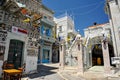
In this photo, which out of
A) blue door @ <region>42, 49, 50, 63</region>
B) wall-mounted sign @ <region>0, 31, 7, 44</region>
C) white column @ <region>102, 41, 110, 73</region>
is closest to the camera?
wall-mounted sign @ <region>0, 31, 7, 44</region>

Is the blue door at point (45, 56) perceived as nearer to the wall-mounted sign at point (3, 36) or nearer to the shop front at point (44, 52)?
the shop front at point (44, 52)

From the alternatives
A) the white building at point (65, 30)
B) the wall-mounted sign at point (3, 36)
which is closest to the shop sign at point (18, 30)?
the wall-mounted sign at point (3, 36)

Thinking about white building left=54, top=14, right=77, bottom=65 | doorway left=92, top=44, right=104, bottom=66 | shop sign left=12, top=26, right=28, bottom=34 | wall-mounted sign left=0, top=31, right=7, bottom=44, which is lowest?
doorway left=92, top=44, right=104, bottom=66

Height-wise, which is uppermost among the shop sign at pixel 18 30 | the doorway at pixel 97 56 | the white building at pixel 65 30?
the white building at pixel 65 30

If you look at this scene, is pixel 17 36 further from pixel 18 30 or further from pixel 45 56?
pixel 45 56

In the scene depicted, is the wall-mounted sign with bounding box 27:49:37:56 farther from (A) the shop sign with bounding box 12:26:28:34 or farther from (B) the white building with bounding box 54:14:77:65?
(B) the white building with bounding box 54:14:77:65

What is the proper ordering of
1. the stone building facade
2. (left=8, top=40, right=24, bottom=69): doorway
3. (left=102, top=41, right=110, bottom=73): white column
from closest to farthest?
(left=8, top=40, right=24, bottom=69): doorway, (left=102, top=41, right=110, bottom=73): white column, the stone building facade

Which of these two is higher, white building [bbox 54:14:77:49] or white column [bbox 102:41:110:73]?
white building [bbox 54:14:77:49]

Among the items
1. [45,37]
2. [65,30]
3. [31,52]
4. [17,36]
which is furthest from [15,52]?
[65,30]

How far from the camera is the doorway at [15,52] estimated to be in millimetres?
8516

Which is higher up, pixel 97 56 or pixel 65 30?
pixel 65 30

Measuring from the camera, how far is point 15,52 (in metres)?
8.95

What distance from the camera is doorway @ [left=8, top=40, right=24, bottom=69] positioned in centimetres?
852

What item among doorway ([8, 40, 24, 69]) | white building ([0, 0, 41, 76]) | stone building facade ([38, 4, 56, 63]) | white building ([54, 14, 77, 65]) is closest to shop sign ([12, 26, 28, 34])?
white building ([0, 0, 41, 76])
